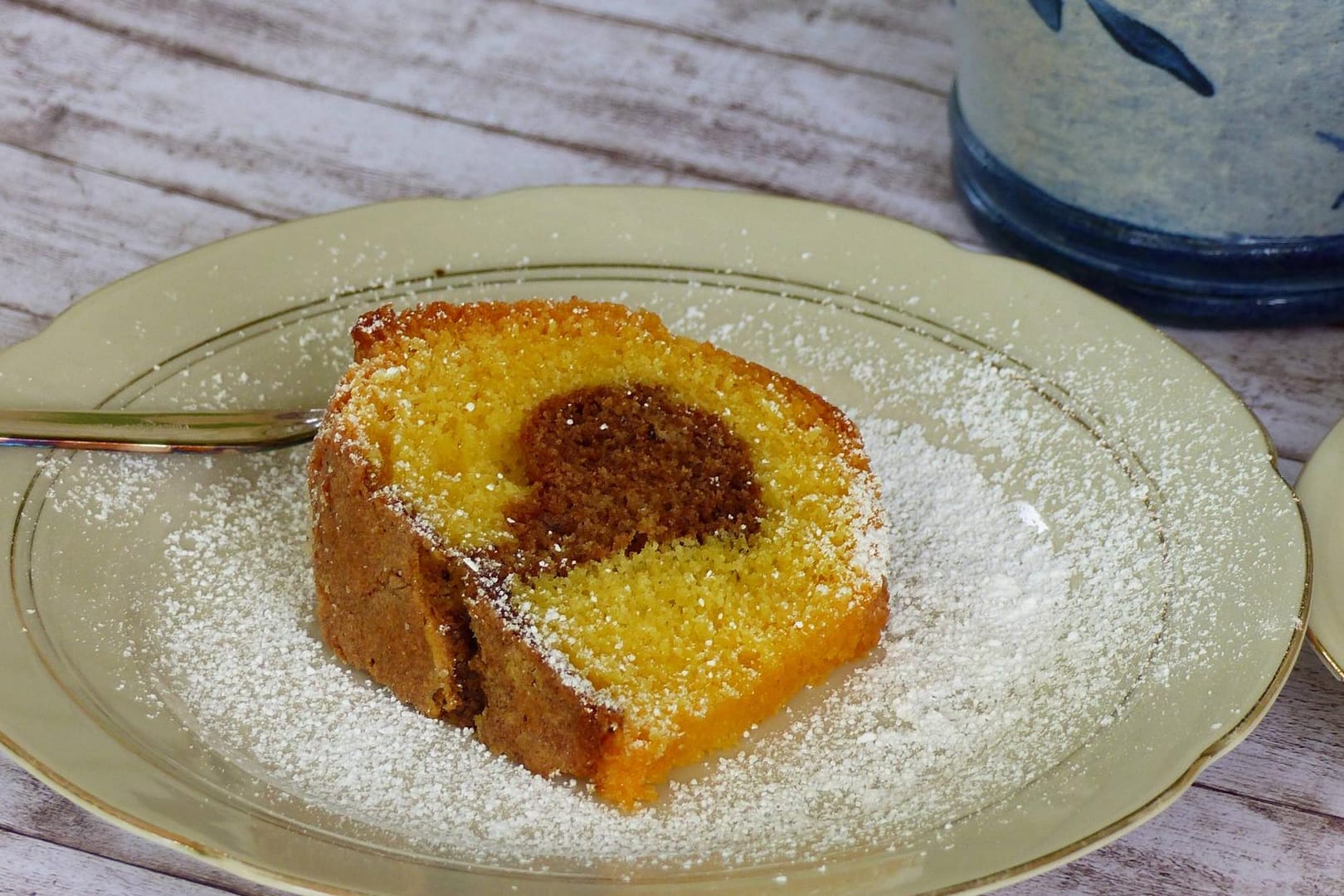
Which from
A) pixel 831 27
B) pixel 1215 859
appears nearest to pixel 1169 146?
pixel 1215 859

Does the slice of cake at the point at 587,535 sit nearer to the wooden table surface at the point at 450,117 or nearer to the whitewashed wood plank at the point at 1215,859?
the whitewashed wood plank at the point at 1215,859

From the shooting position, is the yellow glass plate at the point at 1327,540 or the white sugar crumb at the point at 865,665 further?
the yellow glass plate at the point at 1327,540

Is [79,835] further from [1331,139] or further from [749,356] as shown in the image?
[1331,139]

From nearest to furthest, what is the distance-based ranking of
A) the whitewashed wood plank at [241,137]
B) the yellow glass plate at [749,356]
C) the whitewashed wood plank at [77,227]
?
the yellow glass plate at [749,356] → the whitewashed wood plank at [77,227] → the whitewashed wood plank at [241,137]

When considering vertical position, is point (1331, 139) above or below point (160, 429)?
above

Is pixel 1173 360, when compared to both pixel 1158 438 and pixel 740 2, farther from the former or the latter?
pixel 740 2

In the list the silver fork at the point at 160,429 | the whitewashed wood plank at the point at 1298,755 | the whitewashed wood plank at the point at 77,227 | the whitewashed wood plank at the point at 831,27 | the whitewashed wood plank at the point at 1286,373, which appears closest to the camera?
the whitewashed wood plank at the point at 1298,755

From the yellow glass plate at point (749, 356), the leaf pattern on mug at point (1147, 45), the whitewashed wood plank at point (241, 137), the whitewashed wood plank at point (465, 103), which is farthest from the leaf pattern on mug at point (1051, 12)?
the whitewashed wood plank at point (241, 137)
